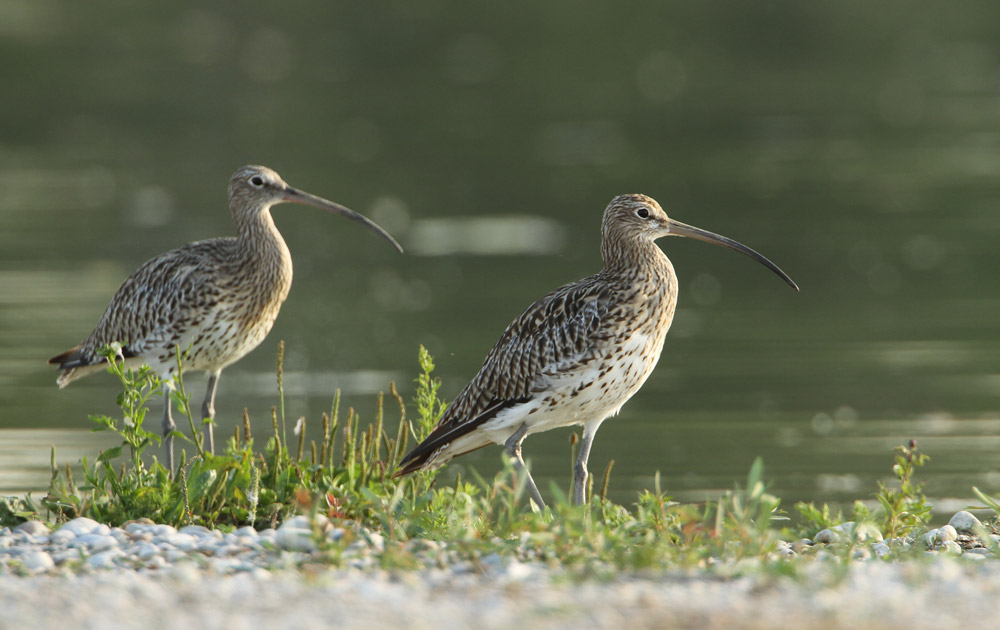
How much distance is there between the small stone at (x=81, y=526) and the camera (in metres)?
6.95

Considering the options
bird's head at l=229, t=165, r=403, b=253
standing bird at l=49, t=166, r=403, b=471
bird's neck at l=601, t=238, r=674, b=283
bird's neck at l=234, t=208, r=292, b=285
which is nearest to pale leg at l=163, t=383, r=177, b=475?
standing bird at l=49, t=166, r=403, b=471

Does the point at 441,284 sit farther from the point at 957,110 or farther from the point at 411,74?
the point at 411,74

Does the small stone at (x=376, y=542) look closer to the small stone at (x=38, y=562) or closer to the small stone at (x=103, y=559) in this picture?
the small stone at (x=103, y=559)

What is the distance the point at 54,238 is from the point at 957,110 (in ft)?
53.5

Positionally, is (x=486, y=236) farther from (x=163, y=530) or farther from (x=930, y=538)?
(x=163, y=530)

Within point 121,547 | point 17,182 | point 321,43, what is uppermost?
point 321,43

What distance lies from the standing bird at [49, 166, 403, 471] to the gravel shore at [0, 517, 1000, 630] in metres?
3.61

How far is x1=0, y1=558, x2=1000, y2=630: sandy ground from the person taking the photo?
4977 millimetres

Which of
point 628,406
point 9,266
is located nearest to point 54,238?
point 9,266

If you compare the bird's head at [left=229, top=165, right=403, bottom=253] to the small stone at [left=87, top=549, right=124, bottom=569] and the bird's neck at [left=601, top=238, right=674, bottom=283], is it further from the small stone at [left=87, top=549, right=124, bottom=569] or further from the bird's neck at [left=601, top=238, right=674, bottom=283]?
the small stone at [left=87, top=549, right=124, bottom=569]

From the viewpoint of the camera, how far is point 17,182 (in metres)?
23.1

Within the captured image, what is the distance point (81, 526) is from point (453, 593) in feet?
7.42

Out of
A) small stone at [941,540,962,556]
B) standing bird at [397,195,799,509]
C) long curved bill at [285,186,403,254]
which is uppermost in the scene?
long curved bill at [285,186,403,254]

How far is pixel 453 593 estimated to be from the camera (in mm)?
5480
